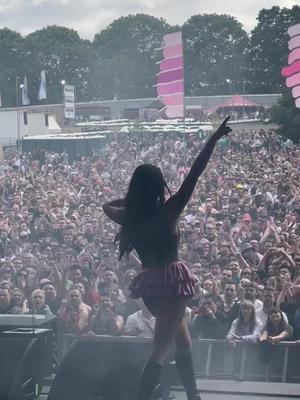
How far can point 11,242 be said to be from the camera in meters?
12.3

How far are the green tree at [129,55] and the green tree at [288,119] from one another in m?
25.9

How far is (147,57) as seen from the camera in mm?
57281

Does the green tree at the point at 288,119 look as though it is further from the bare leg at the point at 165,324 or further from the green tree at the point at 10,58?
the bare leg at the point at 165,324

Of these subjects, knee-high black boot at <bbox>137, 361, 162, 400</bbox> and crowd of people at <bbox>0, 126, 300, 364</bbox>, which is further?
crowd of people at <bbox>0, 126, 300, 364</bbox>

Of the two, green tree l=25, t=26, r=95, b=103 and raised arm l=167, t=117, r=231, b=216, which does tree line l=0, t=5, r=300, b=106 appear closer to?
green tree l=25, t=26, r=95, b=103

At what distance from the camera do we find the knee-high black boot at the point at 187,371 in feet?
13.6

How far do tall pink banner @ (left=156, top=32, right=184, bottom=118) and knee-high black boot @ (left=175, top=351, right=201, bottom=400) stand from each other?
49.8 feet

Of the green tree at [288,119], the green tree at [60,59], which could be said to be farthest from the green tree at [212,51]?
the green tree at [288,119]

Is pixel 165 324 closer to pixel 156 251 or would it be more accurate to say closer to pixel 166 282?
pixel 166 282

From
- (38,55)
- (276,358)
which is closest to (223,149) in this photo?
(276,358)

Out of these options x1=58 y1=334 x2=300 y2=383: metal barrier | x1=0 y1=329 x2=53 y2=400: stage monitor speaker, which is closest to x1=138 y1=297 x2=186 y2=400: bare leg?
x1=0 y1=329 x2=53 y2=400: stage monitor speaker

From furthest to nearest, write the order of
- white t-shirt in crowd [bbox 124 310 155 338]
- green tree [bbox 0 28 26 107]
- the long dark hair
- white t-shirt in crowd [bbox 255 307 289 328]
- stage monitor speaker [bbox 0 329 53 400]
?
1. green tree [bbox 0 28 26 107]
2. white t-shirt in crowd [bbox 124 310 155 338]
3. white t-shirt in crowd [bbox 255 307 289 328]
4. stage monitor speaker [bbox 0 329 53 400]
5. the long dark hair

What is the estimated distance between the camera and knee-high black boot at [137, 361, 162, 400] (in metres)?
3.99

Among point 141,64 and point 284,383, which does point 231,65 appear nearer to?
point 141,64
